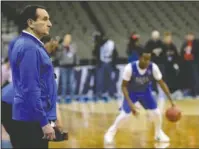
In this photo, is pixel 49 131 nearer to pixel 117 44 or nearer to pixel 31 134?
pixel 31 134

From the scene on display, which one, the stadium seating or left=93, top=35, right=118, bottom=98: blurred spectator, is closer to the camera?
the stadium seating

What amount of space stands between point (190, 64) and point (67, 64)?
2511 millimetres

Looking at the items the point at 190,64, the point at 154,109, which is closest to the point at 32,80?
the point at 154,109

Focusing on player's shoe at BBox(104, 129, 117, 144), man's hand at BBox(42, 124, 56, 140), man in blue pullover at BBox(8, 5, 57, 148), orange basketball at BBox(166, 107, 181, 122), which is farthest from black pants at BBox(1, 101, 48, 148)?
player's shoe at BBox(104, 129, 117, 144)

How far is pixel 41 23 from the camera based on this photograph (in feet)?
Answer: 11.0

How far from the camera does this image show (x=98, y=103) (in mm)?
12484

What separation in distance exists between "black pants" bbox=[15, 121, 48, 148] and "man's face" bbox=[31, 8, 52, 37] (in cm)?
59

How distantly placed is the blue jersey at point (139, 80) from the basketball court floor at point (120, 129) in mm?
683

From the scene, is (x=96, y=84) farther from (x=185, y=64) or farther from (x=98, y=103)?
(x=185, y=64)

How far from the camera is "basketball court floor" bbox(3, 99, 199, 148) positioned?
25.8 feet

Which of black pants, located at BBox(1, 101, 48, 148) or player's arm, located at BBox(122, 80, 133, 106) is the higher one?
black pants, located at BBox(1, 101, 48, 148)

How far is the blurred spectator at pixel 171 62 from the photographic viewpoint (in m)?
9.98

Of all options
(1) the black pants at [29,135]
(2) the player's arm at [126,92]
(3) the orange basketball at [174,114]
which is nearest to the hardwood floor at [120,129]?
(3) the orange basketball at [174,114]

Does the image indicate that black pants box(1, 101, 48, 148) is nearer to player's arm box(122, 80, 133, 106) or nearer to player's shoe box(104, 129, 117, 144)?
player's arm box(122, 80, 133, 106)
